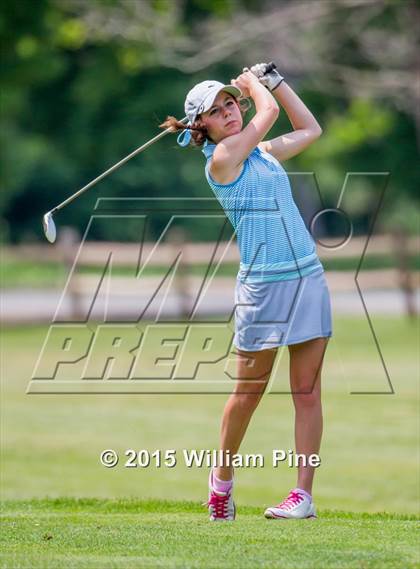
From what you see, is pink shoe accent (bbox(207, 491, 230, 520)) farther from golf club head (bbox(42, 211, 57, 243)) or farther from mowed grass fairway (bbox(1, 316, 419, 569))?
golf club head (bbox(42, 211, 57, 243))

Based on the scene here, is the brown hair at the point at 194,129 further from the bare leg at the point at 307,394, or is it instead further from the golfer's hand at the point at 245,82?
the bare leg at the point at 307,394

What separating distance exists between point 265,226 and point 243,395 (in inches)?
30.7

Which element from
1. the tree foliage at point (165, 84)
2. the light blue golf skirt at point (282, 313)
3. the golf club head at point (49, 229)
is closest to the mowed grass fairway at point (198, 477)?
the light blue golf skirt at point (282, 313)

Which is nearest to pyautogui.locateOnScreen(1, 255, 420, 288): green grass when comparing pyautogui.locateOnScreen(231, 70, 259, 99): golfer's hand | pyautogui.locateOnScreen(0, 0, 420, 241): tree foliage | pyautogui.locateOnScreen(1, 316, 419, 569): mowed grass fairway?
pyautogui.locateOnScreen(0, 0, 420, 241): tree foliage

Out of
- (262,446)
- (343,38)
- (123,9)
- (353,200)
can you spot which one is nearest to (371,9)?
(343,38)

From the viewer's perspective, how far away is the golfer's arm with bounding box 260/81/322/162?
20.9ft

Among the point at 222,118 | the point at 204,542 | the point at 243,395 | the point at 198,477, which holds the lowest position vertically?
the point at 198,477

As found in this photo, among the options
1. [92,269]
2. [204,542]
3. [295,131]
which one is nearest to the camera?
[204,542]

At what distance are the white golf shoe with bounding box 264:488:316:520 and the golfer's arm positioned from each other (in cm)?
155

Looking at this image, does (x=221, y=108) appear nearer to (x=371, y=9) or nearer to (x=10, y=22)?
(x=10, y=22)

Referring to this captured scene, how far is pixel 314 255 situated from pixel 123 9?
872 inches

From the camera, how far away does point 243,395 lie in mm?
6246

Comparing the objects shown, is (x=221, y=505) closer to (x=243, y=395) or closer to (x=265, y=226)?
(x=243, y=395)

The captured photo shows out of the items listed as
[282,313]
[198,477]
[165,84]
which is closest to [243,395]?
[282,313]
